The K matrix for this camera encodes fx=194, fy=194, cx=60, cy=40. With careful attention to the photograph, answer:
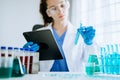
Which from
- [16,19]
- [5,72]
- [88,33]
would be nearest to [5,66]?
[5,72]

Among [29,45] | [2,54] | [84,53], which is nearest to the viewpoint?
[2,54]

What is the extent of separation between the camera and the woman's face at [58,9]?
1.63 metres

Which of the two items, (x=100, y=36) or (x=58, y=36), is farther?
→ (x=100, y=36)

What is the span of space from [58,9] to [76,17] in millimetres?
1474

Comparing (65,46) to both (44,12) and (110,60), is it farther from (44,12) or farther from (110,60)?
(110,60)

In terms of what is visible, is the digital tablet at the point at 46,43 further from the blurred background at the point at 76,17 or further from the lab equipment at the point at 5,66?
the blurred background at the point at 76,17

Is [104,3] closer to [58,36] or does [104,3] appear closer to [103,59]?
[58,36]

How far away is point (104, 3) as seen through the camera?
2.65m

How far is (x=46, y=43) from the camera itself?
1365mm

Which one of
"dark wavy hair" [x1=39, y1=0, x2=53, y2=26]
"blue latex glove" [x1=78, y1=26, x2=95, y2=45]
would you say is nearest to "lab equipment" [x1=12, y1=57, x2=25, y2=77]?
"blue latex glove" [x1=78, y1=26, x2=95, y2=45]

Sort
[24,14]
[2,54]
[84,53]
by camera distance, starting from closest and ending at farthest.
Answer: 1. [2,54]
2. [84,53]
3. [24,14]

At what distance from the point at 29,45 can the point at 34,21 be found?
5.76ft

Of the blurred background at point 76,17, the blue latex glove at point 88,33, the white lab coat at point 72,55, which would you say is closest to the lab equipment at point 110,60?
the blue latex glove at point 88,33

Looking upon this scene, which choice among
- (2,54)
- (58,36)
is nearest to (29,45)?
(2,54)
